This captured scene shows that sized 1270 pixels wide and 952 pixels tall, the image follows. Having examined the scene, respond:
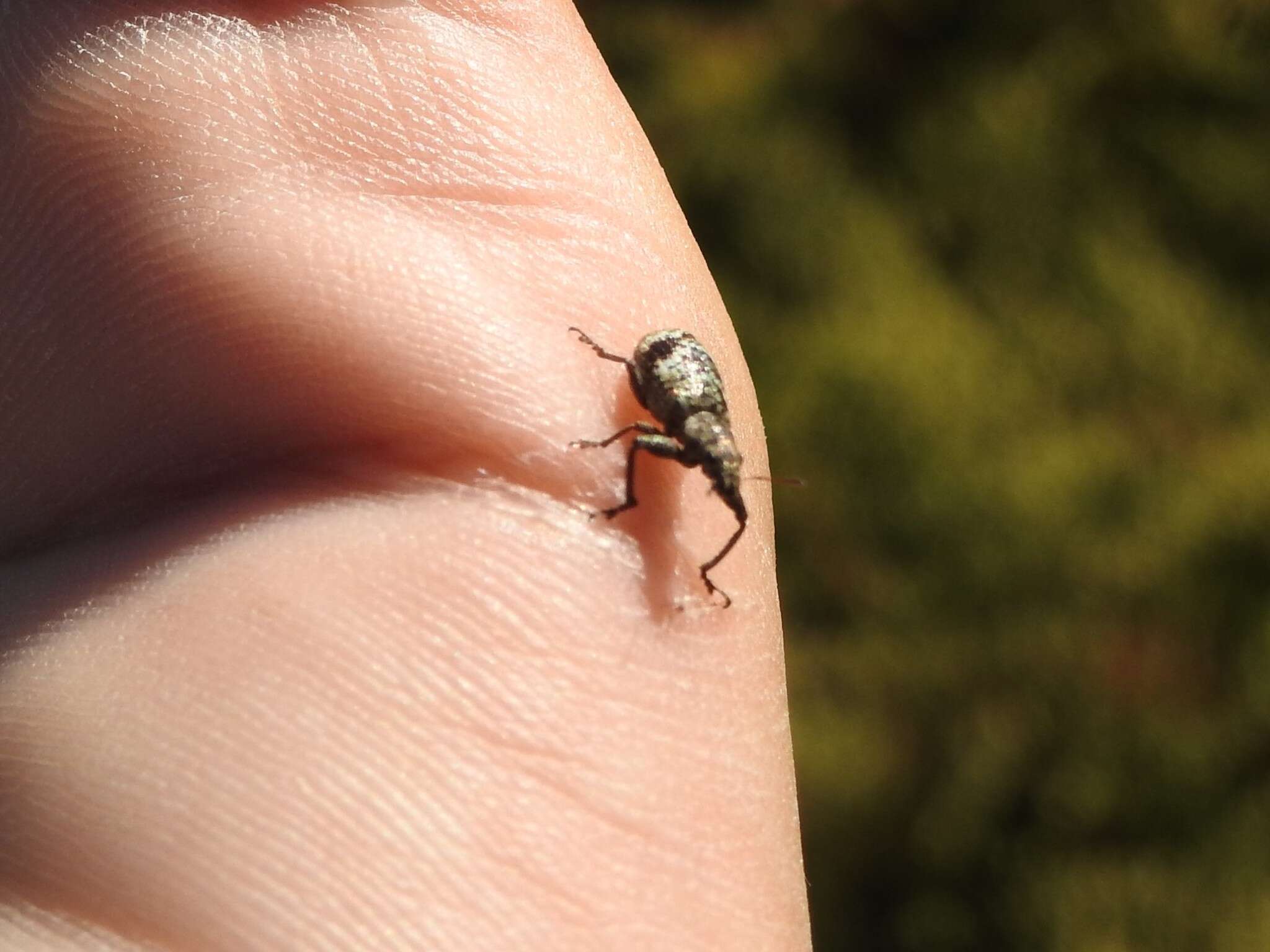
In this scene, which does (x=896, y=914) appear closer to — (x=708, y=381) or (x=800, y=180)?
(x=708, y=381)

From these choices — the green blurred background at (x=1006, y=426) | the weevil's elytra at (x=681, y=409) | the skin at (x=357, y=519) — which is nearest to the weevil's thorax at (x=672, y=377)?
the weevil's elytra at (x=681, y=409)

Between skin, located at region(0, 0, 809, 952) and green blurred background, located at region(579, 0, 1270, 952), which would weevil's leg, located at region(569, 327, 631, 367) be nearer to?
skin, located at region(0, 0, 809, 952)

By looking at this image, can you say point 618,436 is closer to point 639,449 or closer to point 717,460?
point 639,449

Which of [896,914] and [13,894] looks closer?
[13,894]

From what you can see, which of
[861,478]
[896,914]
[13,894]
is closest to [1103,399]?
[861,478]

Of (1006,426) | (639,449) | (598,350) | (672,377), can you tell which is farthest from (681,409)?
(1006,426)

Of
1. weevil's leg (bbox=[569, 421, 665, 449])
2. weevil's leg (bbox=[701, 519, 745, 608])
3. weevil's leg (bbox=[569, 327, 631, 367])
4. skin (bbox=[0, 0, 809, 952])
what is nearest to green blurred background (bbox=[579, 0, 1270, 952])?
skin (bbox=[0, 0, 809, 952])

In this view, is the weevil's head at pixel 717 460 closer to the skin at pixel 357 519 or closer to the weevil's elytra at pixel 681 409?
the weevil's elytra at pixel 681 409
